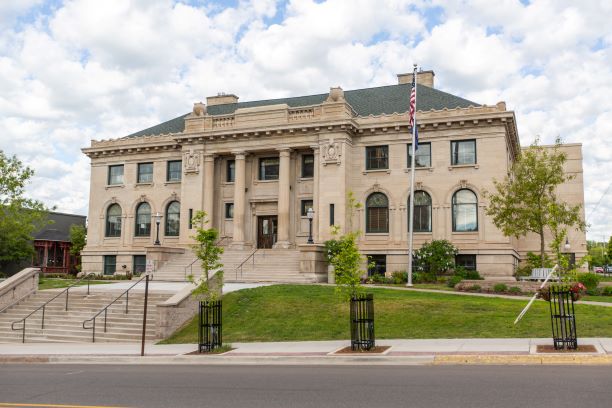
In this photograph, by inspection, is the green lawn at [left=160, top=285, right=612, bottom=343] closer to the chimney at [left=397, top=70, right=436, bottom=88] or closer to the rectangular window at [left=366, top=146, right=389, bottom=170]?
the rectangular window at [left=366, top=146, right=389, bottom=170]

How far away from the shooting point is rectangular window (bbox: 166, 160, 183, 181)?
152 feet

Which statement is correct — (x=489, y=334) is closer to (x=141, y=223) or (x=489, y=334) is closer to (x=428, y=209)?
(x=428, y=209)

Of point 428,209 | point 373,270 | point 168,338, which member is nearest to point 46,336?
point 168,338

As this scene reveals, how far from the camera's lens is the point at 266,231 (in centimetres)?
4322

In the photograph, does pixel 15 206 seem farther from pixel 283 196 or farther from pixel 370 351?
pixel 370 351

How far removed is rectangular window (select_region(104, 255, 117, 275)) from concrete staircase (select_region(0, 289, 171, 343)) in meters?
20.4

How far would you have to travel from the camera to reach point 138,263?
46625mm

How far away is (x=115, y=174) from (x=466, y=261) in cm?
2826

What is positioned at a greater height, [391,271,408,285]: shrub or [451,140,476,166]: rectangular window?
[451,140,476,166]: rectangular window

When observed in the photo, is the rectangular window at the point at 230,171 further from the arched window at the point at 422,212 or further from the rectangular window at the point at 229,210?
the arched window at the point at 422,212

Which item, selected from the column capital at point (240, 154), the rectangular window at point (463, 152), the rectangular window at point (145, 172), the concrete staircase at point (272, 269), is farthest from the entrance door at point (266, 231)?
the rectangular window at point (463, 152)

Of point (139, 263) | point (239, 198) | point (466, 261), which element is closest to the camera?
point (466, 261)

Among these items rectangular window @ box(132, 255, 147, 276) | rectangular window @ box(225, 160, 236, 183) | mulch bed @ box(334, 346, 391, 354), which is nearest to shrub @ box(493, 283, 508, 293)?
mulch bed @ box(334, 346, 391, 354)
